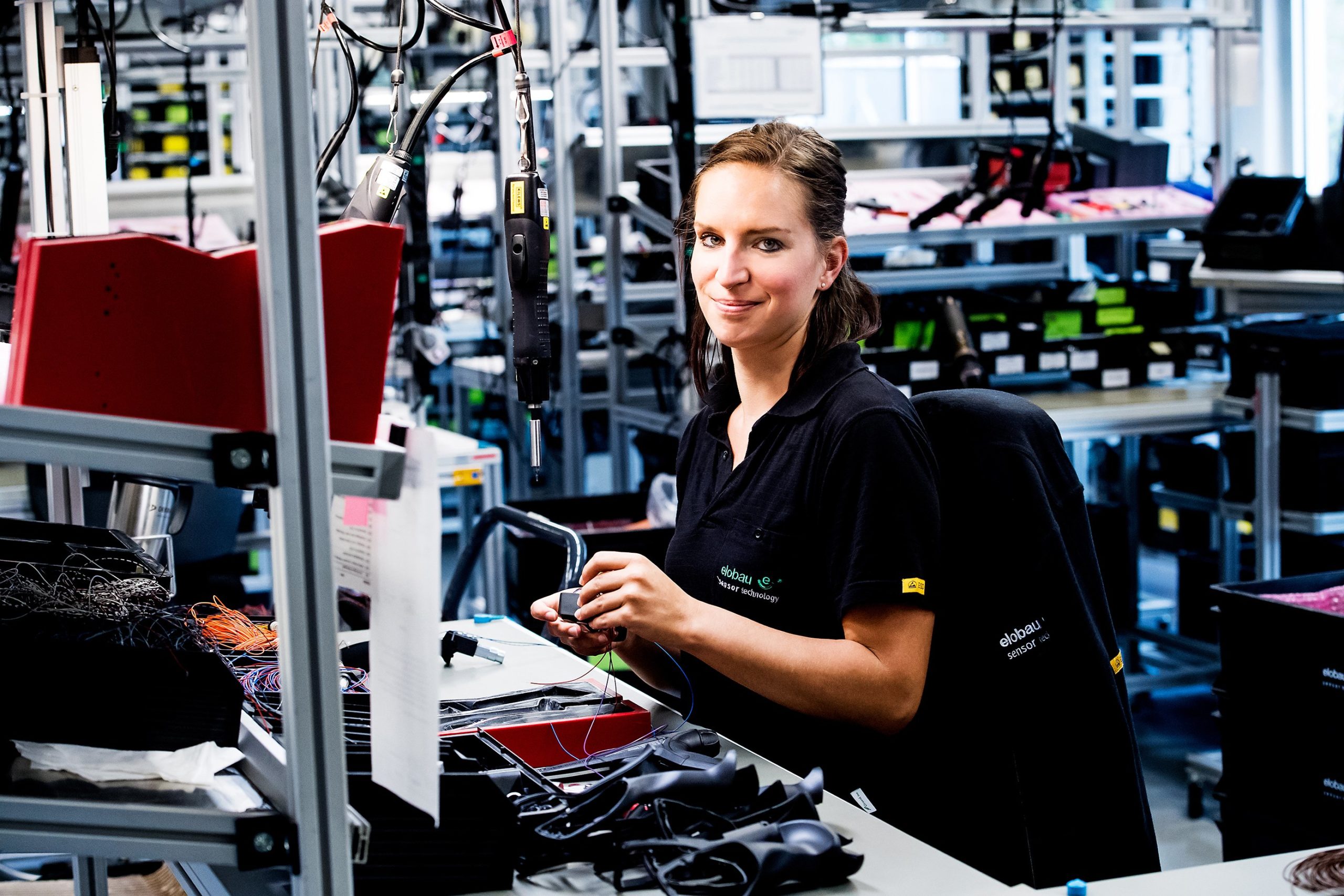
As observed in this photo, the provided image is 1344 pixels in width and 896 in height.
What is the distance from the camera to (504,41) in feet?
4.56

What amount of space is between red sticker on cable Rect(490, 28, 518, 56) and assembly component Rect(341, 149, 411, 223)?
14 centimetres

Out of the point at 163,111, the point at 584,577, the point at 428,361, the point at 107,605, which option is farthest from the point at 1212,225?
the point at 163,111

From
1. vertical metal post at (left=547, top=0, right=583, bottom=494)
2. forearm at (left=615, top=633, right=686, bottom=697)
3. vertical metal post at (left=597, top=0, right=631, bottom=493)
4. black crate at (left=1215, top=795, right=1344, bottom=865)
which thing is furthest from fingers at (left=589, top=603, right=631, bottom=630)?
vertical metal post at (left=547, top=0, right=583, bottom=494)

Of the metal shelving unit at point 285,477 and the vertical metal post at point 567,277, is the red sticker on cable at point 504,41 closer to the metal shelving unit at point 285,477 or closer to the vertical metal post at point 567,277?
the metal shelving unit at point 285,477

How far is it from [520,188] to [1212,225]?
335 centimetres

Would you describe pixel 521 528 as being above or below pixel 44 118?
below

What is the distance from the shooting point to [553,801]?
4.25 feet

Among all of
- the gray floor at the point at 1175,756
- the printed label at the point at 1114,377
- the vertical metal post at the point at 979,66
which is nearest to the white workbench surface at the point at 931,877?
the gray floor at the point at 1175,756

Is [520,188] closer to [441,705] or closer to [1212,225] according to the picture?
[441,705]

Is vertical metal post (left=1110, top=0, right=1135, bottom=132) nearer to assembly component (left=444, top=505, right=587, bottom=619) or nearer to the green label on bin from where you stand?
the green label on bin

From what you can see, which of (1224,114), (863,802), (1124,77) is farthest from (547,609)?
(1124,77)

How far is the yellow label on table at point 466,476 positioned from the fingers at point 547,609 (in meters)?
1.98

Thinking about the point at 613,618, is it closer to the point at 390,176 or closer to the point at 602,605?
the point at 602,605

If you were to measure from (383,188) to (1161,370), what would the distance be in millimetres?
3689
